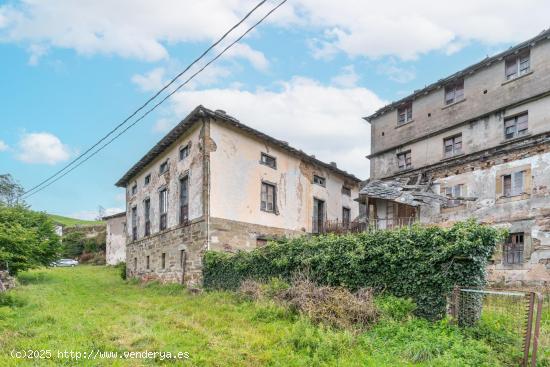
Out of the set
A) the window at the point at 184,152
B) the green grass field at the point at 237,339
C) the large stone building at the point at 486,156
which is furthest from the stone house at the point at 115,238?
the green grass field at the point at 237,339

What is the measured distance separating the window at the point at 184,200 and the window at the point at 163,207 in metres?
1.96

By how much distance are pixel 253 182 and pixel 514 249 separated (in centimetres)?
1081

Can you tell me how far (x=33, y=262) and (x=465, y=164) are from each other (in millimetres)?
21068

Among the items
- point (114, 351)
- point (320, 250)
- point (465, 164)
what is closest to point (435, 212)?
point (465, 164)

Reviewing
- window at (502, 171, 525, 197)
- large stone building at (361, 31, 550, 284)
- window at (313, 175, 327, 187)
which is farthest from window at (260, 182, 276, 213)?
window at (502, 171, 525, 197)

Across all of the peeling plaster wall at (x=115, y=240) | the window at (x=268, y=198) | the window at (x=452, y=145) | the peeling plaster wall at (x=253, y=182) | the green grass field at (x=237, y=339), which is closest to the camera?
the green grass field at (x=237, y=339)

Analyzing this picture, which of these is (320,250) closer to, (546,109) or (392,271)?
(392,271)

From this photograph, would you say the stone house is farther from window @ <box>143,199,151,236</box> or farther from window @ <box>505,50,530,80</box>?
window @ <box>505,50,530,80</box>

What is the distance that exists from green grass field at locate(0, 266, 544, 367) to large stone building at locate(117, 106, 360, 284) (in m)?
5.87

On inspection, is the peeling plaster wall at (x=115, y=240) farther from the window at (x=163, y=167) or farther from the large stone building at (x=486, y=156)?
the large stone building at (x=486, y=156)

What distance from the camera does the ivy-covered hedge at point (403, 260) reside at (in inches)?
300

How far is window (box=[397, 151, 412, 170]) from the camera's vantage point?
2156 cm

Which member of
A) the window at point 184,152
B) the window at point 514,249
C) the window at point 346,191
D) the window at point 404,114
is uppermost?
the window at point 404,114

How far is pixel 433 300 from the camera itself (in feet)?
26.1
